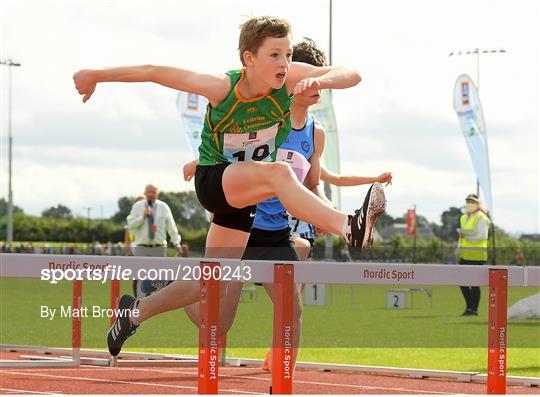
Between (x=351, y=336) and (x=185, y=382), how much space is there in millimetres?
5532

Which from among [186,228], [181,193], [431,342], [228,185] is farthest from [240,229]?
[181,193]

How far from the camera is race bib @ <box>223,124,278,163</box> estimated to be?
19.1 ft

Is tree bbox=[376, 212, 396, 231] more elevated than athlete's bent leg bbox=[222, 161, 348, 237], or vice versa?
tree bbox=[376, 212, 396, 231]

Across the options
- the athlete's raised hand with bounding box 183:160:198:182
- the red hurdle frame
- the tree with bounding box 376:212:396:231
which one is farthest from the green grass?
the tree with bounding box 376:212:396:231

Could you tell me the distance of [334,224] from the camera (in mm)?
5430

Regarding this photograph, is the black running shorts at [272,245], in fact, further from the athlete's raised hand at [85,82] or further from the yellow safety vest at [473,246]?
the yellow safety vest at [473,246]

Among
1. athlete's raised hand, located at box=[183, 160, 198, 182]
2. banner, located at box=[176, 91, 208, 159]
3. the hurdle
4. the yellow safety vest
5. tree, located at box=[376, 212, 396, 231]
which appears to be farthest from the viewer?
tree, located at box=[376, 212, 396, 231]

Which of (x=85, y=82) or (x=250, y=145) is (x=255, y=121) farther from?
(x=85, y=82)

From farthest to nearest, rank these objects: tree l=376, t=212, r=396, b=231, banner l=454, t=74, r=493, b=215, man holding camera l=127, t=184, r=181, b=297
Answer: tree l=376, t=212, r=396, b=231 < banner l=454, t=74, r=493, b=215 < man holding camera l=127, t=184, r=181, b=297

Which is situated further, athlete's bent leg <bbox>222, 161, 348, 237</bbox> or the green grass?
the green grass

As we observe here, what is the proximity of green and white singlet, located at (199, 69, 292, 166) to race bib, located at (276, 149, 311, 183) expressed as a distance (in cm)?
120

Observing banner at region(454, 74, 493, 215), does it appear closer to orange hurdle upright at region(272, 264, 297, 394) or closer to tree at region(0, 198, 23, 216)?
orange hurdle upright at region(272, 264, 297, 394)

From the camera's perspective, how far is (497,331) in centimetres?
602

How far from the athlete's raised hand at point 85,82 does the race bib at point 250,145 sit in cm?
76
